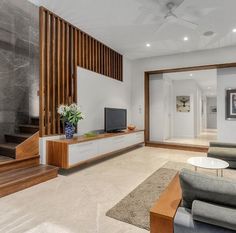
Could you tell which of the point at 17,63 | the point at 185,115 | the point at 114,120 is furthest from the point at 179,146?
the point at 17,63

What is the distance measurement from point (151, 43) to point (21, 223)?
5.09m

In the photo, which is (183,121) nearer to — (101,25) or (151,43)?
(151,43)

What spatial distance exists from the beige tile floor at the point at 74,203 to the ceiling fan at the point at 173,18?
311cm

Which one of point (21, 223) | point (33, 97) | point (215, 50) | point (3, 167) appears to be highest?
→ point (215, 50)

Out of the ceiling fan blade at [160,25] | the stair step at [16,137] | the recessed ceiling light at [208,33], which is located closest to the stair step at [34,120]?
the stair step at [16,137]

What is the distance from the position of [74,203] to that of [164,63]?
540cm

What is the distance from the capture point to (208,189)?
1336mm

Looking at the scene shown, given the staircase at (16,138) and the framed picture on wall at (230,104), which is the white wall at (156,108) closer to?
the framed picture on wall at (230,104)

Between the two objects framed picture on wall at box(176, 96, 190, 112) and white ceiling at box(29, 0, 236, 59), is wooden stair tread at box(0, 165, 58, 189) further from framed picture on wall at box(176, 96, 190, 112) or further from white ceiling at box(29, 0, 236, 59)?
framed picture on wall at box(176, 96, 190, 112)

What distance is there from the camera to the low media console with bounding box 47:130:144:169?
3611 mm

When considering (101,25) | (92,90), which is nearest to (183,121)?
(92,90)

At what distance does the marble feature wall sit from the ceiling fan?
327 centimetres

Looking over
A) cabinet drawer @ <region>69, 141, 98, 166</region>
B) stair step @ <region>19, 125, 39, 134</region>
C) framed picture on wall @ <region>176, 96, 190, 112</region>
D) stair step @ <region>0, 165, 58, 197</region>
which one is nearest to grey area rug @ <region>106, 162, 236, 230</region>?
cabinet drawer @ <region>69, 141, 98, 166</region>

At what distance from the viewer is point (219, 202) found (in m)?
1.34
